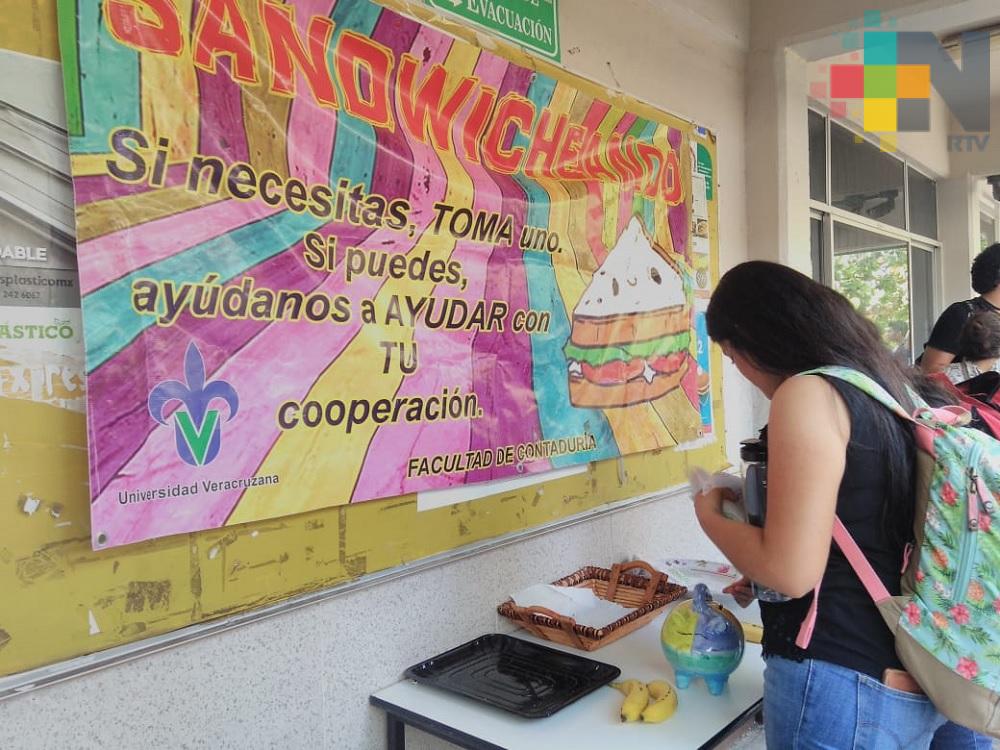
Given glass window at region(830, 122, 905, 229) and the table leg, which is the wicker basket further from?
glass window at region(830, 122, 905, 229)

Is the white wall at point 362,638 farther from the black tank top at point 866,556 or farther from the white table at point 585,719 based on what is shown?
the black tank top at point 866,556

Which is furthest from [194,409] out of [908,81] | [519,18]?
[908,81]

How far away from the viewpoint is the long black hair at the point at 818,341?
1.09m

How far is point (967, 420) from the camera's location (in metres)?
1.15

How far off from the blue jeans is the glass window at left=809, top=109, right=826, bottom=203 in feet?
9.73

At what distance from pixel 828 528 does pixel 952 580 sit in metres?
0.20

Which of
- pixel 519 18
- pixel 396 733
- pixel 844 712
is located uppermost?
pixel 519 18

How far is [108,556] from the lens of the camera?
112 centimetres

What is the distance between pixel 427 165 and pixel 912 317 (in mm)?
4705

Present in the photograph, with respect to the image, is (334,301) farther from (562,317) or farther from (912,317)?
(912,317)

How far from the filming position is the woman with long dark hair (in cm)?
105

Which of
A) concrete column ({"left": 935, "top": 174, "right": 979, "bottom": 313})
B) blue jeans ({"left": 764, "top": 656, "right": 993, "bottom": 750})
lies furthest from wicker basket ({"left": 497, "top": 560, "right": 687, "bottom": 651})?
concrete column ({"left": 935, "top": 174, "right": 979, "bottom": 313})

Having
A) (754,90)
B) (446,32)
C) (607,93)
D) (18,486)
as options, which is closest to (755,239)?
(754,90)

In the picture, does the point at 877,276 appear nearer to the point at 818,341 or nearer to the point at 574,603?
the point at 574,603
